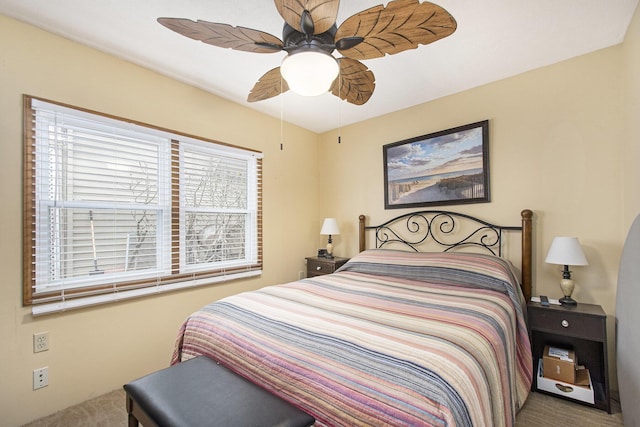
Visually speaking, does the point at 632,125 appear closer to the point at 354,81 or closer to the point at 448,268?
the point at 448,268

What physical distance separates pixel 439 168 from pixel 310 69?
6.42ft

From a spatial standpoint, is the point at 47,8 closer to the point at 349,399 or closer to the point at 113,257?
the point at 113,257

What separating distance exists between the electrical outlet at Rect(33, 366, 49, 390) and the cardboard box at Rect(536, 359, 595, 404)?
10.9ft

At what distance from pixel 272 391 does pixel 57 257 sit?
70.1 inches

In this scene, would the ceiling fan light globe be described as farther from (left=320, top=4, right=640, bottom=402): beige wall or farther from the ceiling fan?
(left=320, top=4, right=640, bottom=402): beige wall

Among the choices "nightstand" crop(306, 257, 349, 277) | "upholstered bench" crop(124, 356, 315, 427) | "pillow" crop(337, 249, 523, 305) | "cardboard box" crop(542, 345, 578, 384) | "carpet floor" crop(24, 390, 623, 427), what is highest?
"pillow" crop(337, 249, 523, 305)

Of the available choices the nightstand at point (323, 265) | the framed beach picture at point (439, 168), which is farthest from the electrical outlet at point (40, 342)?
the framed beach picture at point (439, 168)

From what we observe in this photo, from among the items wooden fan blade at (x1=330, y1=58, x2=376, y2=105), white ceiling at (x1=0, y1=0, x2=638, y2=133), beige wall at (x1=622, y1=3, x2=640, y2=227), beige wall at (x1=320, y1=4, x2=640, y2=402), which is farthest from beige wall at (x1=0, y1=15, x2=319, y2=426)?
beige wall at (x1=622, y1=3, x2=640, y2=227)

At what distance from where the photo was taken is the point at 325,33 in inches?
55.9

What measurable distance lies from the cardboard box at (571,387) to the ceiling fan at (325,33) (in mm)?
2330

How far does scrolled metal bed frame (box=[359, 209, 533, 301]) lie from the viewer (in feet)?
7.64

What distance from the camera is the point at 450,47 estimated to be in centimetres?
208

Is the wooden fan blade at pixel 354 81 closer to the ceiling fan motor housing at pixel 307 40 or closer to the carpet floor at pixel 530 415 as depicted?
the ceiling fan motor housing at pixel 307 40

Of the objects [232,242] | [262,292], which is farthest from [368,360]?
[232,242]
